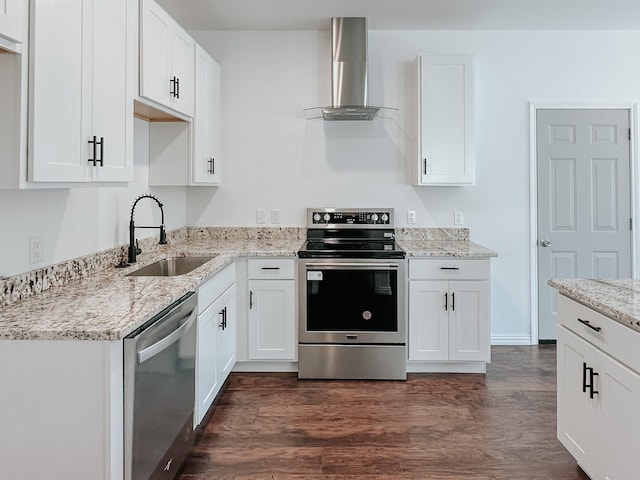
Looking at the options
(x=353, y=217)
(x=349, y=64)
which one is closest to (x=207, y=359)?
(x=353, y=217)

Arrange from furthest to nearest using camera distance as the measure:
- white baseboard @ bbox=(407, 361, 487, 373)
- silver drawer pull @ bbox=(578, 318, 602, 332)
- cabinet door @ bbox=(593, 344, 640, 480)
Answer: white baseboard @ bbox=(407, 361, 487, 373) < silver drawer pull @ bbox=(578, 318, 602, 332) < cabinet door @ bbox=(593, 344, 640, 480)

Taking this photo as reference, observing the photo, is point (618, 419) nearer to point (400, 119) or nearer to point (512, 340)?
point (512, 340)

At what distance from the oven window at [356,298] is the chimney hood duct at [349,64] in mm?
1289

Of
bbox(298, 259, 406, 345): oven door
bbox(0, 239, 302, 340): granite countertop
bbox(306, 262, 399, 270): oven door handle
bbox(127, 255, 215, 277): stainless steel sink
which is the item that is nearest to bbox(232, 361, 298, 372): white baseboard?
bbox(298, 259, 406, 345): oven door

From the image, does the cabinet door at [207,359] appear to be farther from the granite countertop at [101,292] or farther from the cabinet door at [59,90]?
the cabinet door at [59,90]

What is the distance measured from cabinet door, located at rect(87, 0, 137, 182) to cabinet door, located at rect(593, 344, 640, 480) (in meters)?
2.12

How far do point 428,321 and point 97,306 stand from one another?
2311mm

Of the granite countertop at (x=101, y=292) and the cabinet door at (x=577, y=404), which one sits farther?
the cabinet door at (x=577, y=404)

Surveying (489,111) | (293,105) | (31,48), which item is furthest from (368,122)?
(31,48)

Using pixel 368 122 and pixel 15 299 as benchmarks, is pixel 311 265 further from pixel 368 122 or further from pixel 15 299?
pixel 15 299

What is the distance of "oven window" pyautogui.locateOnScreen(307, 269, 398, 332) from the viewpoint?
3365mm

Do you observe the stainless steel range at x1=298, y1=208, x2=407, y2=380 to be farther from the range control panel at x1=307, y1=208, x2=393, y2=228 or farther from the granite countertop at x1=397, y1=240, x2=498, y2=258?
the range control panel at x1=307, y1=208, x2=393, y2=228

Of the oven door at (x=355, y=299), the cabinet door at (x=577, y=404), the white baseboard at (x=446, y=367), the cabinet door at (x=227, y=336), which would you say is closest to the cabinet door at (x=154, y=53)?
the cabinet door at (x=227, y=336)

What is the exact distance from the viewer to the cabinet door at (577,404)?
6.30 feet
